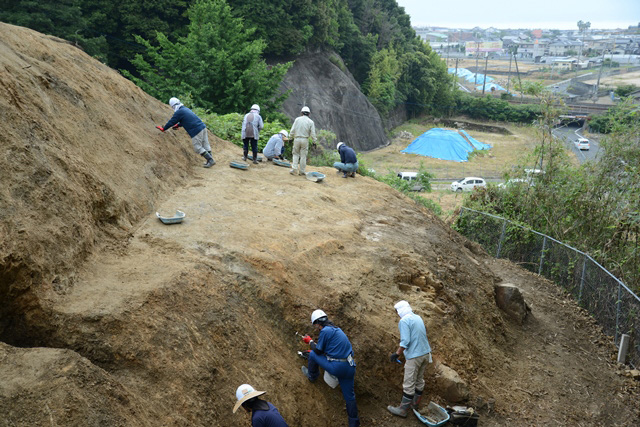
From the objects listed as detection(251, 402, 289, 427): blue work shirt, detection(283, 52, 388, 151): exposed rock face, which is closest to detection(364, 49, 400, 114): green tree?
detection(283, 52, 388, 151): exposed rock face

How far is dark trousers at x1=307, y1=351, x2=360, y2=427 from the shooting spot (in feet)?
21.0

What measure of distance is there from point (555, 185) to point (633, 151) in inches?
82.6

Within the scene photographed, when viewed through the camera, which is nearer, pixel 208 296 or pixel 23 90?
pixel 208 296

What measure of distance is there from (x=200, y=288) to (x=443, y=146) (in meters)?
39.4

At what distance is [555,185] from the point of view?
14.7 meters

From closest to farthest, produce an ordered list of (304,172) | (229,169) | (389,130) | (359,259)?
(359,259) → (229,169) → (304,172) → (389,130)

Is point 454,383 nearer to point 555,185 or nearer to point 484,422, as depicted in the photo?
point 484,422

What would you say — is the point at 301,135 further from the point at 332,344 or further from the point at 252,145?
the point at 332,344

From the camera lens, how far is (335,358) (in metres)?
6.41

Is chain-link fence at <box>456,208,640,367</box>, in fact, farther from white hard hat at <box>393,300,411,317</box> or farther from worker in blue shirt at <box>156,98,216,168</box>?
worker in blue shirt at <box>156,98,216,168</box>

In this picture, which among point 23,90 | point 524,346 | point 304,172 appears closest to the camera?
point 23,90

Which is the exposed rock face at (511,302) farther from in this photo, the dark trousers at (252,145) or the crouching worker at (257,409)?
the crouching worker at (257,409)

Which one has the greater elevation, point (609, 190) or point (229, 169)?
point (229, 169)

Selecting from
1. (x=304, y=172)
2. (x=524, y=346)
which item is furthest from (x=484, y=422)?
(x=304, y=172)
